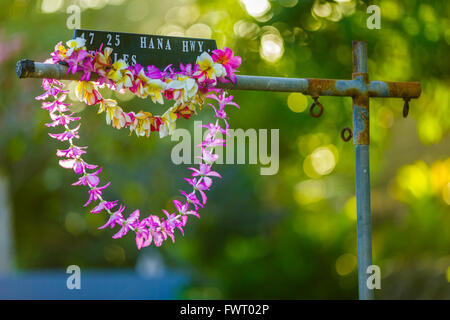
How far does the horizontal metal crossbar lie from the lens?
2.01 m

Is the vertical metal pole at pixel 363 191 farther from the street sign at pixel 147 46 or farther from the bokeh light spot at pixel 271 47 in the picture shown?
the bokeh light spot at pixel 271 47

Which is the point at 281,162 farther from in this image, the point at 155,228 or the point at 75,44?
the point at 75,44

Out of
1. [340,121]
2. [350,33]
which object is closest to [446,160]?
[340,121]

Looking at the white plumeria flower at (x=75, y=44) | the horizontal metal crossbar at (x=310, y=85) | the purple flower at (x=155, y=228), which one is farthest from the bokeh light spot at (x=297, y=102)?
the white plumeria flower at (x=75, y=44)

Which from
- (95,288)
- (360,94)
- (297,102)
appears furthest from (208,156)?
(95,288)

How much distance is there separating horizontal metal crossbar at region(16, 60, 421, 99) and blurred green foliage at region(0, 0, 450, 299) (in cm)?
243

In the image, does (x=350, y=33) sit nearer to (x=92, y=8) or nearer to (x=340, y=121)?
(x=340, y=121)

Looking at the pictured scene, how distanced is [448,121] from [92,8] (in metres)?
4.46

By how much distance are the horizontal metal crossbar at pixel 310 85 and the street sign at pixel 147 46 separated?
5.3 inches

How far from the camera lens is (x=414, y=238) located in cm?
759

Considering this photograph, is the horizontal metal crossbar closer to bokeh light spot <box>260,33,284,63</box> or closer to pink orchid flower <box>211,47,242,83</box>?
pink orchid flower <box>211,47,242,83</box>

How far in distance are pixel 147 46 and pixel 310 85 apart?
2.21 feet

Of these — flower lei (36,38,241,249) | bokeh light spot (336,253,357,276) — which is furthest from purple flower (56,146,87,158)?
bokeh light spot (336,253,357,276)
